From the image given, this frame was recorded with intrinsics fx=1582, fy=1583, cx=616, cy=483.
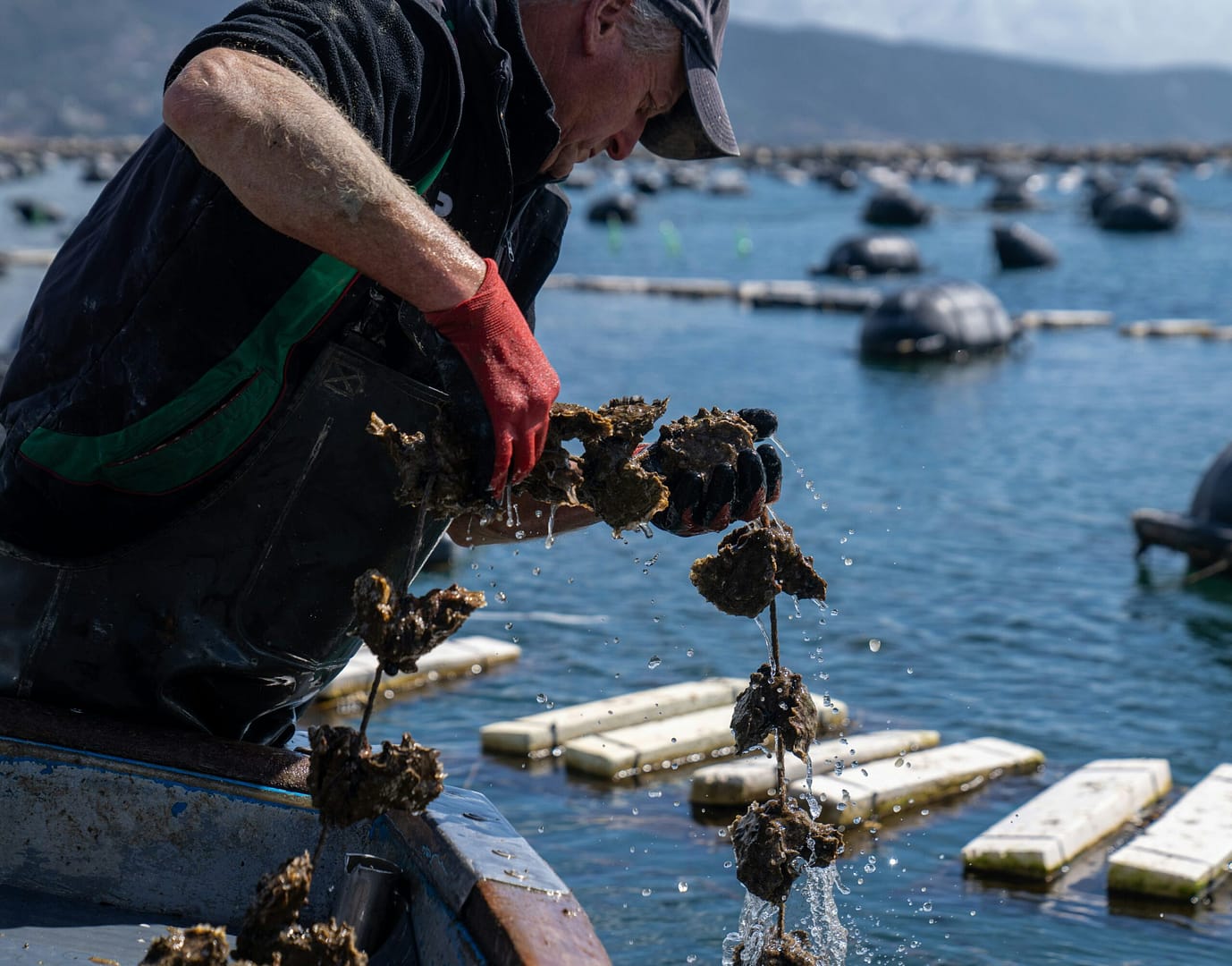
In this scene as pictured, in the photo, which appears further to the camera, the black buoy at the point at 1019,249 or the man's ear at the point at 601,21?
the black buoy at the point at 1019,249

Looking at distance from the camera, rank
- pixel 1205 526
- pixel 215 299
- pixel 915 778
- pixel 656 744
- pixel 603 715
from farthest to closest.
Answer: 1. pixel 1205 526
2. pixel 603 715
3. pixel 656 744
4. pixel 915 778
5. pixel 215 299

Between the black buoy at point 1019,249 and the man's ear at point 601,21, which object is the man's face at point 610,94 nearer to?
the man's ear at point 601,21

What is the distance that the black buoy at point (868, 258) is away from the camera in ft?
116

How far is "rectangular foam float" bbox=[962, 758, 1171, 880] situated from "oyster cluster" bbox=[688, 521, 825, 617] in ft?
9.42

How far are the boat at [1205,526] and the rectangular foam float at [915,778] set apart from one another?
13.2 feet

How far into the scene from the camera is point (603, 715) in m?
7.55

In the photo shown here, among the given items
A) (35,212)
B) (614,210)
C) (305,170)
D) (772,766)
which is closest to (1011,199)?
(614,210)

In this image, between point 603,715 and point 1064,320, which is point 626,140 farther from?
point 1064,320

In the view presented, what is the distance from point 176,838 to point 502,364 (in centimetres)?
131

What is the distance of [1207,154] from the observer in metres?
126

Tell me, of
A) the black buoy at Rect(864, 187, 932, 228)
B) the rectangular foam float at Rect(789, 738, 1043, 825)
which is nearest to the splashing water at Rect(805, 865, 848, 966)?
the rectangular foam float at Rect(789, 738, 1043, 825)

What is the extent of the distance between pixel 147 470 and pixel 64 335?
311mm

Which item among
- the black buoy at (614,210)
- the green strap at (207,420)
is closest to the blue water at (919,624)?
the green strap at (207,420)

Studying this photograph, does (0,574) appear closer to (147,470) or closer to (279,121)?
(147,470)
